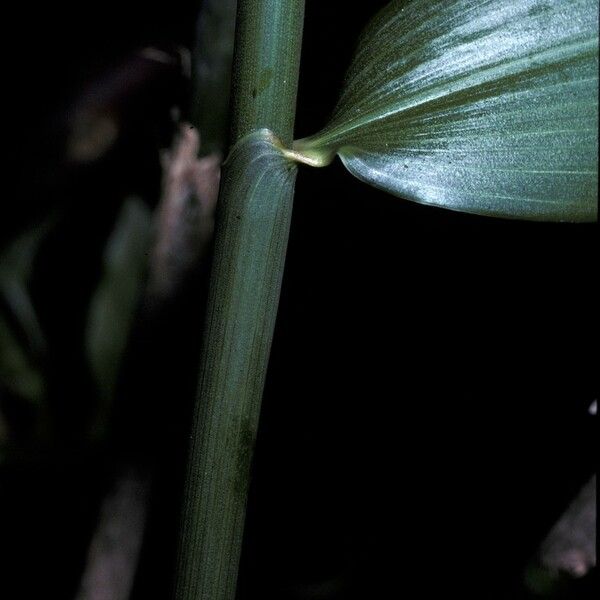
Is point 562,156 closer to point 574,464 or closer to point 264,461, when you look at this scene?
point 574,464

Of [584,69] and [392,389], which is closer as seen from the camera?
[584,69]

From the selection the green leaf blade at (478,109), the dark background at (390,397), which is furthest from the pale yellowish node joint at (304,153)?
the dark background at (390,397)

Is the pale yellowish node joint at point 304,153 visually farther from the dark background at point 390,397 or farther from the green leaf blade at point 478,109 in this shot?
the dark background at point 390,397

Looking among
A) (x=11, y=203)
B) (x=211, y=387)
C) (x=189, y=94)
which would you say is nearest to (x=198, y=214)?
(x=189, y=94)

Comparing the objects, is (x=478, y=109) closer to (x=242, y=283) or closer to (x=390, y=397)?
(x=242, y=283)

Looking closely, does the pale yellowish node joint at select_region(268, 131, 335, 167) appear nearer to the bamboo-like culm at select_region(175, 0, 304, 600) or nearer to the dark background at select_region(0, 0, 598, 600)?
the bamboo-like culm at select_region(175, 0, 304, 600)

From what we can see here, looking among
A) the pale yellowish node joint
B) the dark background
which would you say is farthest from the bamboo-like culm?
the dark background
